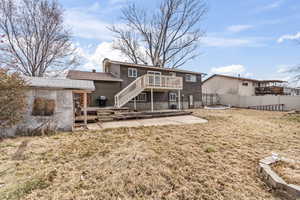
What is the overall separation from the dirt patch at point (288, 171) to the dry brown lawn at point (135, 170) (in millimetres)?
396

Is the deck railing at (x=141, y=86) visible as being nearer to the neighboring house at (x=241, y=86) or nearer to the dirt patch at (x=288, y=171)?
the dirt patch at (x=288, y=171)

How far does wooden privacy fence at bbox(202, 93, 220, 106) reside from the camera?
2159cm

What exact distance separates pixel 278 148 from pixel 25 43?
20320 mm

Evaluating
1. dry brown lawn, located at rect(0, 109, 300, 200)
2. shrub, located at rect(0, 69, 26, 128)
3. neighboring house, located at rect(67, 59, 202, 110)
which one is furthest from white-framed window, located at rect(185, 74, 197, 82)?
shrub, located at rect(0, 69, 26, 128)

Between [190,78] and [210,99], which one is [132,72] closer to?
[190,78]

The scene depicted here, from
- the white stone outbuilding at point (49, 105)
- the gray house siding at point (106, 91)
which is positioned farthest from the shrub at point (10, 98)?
the gray house siding at point (106, 91)

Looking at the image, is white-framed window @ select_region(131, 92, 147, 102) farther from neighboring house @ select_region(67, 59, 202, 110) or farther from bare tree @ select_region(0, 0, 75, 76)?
bare tree @ select_region(0, 0, 75, 76)

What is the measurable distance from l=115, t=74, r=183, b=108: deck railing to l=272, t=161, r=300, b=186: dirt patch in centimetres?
1010

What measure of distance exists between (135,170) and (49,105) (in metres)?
5.69

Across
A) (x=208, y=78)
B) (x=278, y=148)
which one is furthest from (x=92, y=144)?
(x=208, y=78)

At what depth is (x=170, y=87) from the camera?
1374cm

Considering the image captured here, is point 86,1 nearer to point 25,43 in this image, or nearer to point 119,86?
point 119,86

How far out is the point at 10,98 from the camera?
5113 mm

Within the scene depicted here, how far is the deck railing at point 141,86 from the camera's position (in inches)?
469
